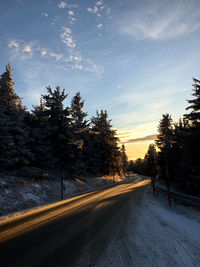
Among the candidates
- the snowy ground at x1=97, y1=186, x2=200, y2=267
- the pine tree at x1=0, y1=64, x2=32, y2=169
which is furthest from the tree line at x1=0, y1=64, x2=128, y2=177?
the snowy ground at x1=97, y1=186, x2=200, y2=267

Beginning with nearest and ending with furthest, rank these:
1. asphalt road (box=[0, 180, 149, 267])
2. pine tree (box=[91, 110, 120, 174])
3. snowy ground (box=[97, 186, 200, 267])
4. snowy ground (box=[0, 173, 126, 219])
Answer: snowy ground (box=[97, 186, 200, 267])
asphalt road (box=[0, 180, 149, 267])
snowy ground (box=[0, 173, 126, 219])
pine tree (box=[91, 110, 120, 174])

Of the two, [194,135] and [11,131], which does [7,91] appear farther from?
[194,135]

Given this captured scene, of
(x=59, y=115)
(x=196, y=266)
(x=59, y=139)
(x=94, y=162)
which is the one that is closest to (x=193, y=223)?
(x=196, y=266)

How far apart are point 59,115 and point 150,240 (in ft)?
72.2

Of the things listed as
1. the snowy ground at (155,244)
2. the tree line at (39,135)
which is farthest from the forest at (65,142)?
the snowy ground at (155,244)

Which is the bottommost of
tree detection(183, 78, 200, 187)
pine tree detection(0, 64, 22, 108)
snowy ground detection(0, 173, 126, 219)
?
snowy ground detection(0, 173, 126, 219)

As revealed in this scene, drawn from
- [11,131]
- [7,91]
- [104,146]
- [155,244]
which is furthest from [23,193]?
[104,146]

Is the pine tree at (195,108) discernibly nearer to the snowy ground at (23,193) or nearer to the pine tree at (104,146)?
Result: the snowy ground at (23,193)

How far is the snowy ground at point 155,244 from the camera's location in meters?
3.66

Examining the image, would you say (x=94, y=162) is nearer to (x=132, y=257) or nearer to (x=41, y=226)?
(x=41, y=226)

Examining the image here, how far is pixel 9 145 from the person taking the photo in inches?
622

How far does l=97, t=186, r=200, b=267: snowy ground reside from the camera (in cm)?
366

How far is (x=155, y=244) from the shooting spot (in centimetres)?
455

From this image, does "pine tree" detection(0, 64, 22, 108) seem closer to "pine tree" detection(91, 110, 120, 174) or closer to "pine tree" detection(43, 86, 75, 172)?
"pine tree" detection(43, 86, 75, 172)
